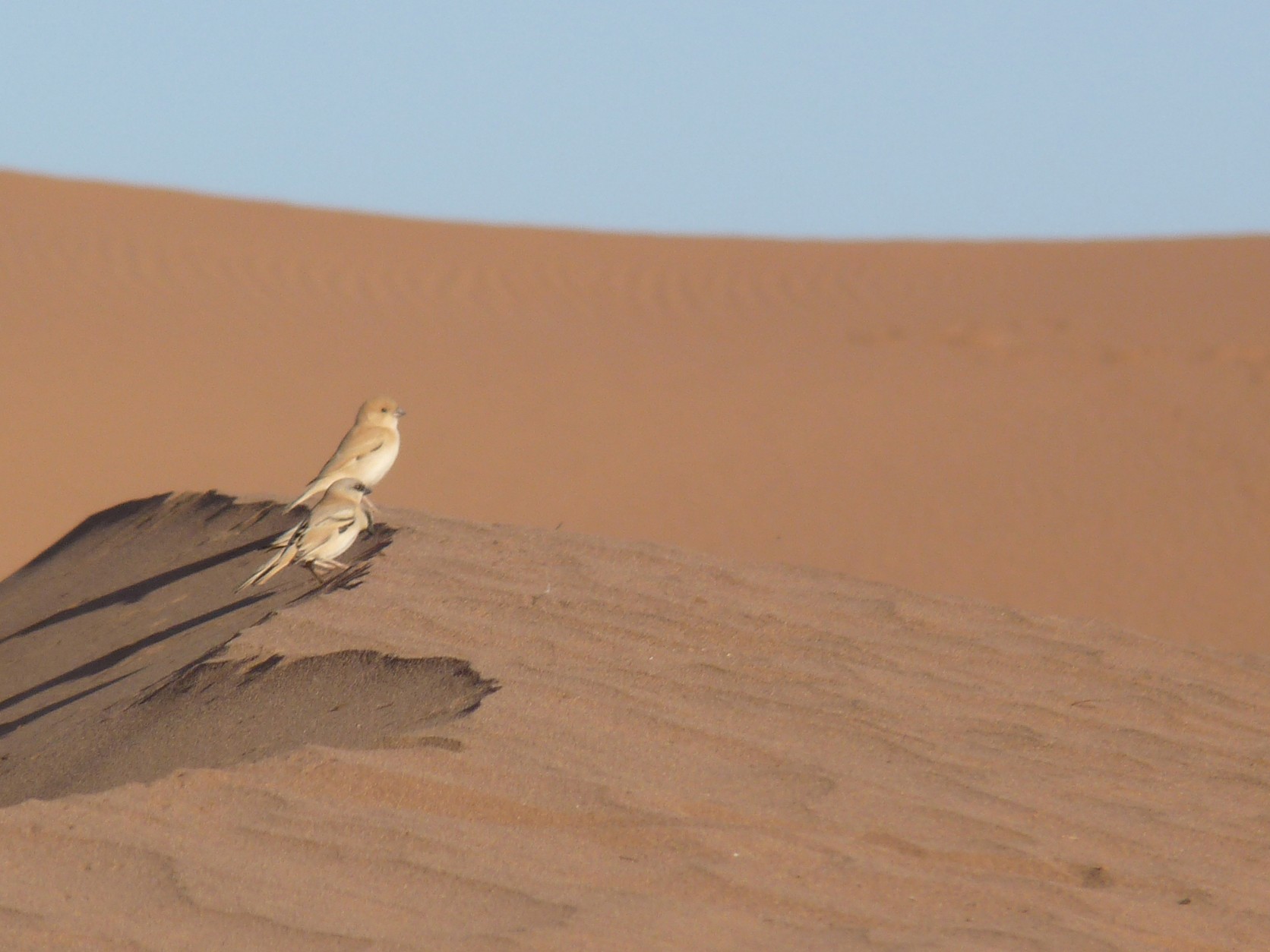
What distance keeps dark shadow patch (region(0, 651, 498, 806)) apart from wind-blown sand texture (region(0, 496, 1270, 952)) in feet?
0.04

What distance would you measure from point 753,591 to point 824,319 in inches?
720

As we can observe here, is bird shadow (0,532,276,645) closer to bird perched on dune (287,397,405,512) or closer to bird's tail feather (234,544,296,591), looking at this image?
bird perched on dune (287,397,405,512)

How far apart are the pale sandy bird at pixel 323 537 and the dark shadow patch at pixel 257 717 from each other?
73 cm

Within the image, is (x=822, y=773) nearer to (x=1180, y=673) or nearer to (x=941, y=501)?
(x=1180, y=673)

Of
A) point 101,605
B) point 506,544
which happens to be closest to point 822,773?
point 506,544

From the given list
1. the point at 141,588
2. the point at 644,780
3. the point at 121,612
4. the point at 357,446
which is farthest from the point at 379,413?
the point at 644,780

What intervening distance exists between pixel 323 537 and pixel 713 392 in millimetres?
13972

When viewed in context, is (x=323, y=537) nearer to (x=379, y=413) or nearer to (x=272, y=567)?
(x=272, y=567)

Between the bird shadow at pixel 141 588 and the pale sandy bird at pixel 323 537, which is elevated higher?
the pale sandy bird at pixel 323 537

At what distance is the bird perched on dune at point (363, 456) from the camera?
6.45 m

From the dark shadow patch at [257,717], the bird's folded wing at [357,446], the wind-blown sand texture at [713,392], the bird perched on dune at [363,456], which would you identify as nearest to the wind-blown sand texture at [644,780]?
the dark shadow patch at [257,717]

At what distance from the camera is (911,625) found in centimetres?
583

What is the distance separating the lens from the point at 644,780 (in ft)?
13.0

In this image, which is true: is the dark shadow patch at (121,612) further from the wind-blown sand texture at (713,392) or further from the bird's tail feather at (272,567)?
the wind-blown sand texture at (713,392)
